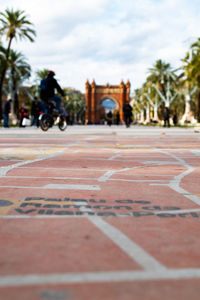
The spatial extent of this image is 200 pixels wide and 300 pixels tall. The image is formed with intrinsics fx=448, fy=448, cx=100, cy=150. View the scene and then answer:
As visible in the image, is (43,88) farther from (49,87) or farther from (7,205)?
(7,205)

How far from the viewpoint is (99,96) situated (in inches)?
6053

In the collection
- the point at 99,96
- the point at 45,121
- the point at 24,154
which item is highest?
the point at 99,96

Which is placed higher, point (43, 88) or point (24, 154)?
point (43, 88)

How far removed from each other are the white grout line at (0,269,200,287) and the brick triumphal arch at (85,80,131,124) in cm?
14862

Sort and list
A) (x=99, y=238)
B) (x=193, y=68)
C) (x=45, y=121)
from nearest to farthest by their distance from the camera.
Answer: (x=99, y=238) < (x=45, y=121) < (x=193, y=68)

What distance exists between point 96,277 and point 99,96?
15327cm

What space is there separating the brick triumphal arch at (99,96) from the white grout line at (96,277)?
14862 centimetres

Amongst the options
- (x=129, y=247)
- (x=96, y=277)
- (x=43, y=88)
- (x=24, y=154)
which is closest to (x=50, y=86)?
(x=43, y=88)

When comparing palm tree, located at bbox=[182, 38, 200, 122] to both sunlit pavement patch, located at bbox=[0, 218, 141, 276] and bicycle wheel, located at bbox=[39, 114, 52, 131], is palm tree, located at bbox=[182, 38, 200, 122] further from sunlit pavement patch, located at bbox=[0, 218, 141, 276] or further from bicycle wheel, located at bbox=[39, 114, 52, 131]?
sunlit pavement patch, located at bbox=[0, 218, 141, 276]

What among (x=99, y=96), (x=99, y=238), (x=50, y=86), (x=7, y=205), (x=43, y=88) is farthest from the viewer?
(x=99, y=96)

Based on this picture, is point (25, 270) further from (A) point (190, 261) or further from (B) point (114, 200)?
(B) point (114, 200)

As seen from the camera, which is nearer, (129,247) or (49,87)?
(129,247)

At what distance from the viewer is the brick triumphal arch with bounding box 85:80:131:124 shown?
151375 mm

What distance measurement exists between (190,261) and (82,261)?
0.45 meters
